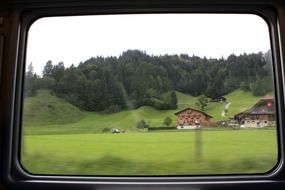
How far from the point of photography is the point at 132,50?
86.2 inches

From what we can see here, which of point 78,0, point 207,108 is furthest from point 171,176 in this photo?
point 78,0

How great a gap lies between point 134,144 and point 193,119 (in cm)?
37

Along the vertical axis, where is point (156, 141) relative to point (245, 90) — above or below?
below

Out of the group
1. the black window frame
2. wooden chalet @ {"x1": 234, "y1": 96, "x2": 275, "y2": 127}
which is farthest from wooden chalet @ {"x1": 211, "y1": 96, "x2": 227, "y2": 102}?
the black window frame

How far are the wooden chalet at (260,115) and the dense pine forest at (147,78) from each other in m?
0.06

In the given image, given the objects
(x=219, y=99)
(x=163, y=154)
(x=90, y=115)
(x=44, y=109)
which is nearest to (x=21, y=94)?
(x=44, y=109)

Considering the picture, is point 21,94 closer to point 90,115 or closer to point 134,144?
point 90,115

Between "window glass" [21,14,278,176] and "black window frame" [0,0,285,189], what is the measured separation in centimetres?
4

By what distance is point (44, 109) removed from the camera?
2232 millimetres

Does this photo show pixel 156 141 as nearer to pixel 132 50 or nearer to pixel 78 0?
pixel 132 50

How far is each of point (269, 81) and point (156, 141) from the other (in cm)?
74

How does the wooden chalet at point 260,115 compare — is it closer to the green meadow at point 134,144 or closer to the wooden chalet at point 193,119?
the green meadow at point 134,144

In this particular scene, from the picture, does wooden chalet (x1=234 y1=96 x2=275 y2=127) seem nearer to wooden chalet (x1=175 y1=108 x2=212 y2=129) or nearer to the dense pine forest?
the dense pine forest

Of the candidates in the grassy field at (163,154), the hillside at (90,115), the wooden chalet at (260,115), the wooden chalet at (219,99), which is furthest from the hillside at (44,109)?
the wooden chalet at (260,115)
